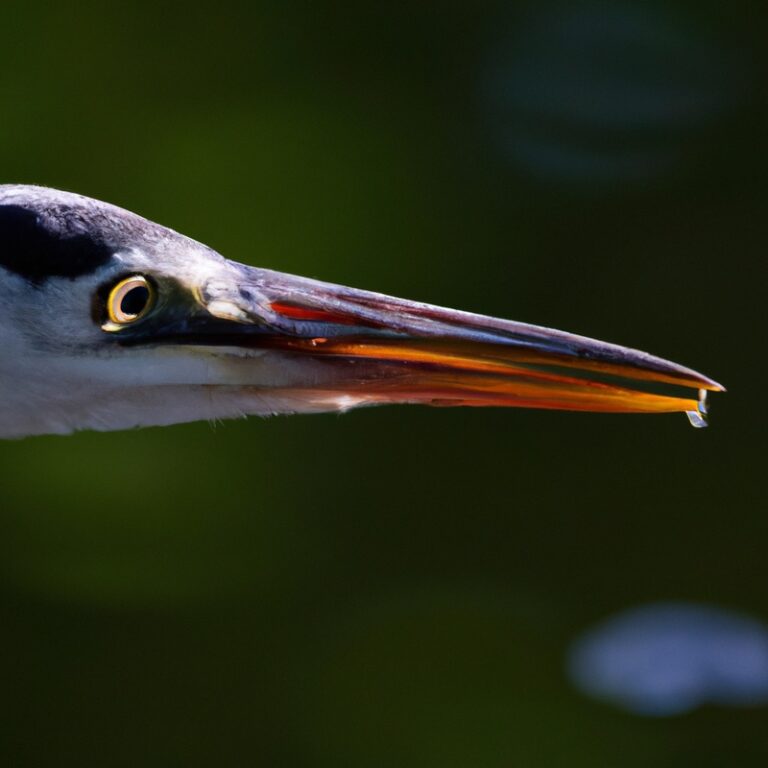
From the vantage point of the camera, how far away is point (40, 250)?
0.75m

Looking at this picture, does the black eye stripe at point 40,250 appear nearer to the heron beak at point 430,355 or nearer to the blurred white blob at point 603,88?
the heron beak at point 430,355

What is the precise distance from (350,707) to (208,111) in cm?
96

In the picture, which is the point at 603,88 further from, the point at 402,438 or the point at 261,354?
the point at 261,354

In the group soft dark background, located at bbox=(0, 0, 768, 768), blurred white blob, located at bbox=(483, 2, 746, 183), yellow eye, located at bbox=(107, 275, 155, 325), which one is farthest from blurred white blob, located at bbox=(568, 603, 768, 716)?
yellow eye, located at bbox=(107, 275, 155, 325)

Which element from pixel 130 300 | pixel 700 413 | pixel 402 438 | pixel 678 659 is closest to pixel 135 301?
pixel 130 300

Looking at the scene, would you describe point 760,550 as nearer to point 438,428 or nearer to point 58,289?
point 438,428

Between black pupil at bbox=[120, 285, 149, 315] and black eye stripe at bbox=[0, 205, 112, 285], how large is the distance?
32 millimetres

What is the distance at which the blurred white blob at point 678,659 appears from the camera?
167 centimetres

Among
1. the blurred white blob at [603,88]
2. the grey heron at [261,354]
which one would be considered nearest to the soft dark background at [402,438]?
the blurred white blob at [603,88]

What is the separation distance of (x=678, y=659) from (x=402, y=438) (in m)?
0.55

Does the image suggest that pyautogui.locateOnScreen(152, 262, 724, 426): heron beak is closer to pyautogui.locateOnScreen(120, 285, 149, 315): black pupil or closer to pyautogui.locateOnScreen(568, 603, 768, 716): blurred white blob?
pyautogui.locateOnScreen(120, 285, 149, 315): black pupil

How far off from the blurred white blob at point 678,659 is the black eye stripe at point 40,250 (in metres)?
1.19

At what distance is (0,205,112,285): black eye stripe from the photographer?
754 millimetres

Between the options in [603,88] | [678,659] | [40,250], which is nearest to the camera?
[40,250]
